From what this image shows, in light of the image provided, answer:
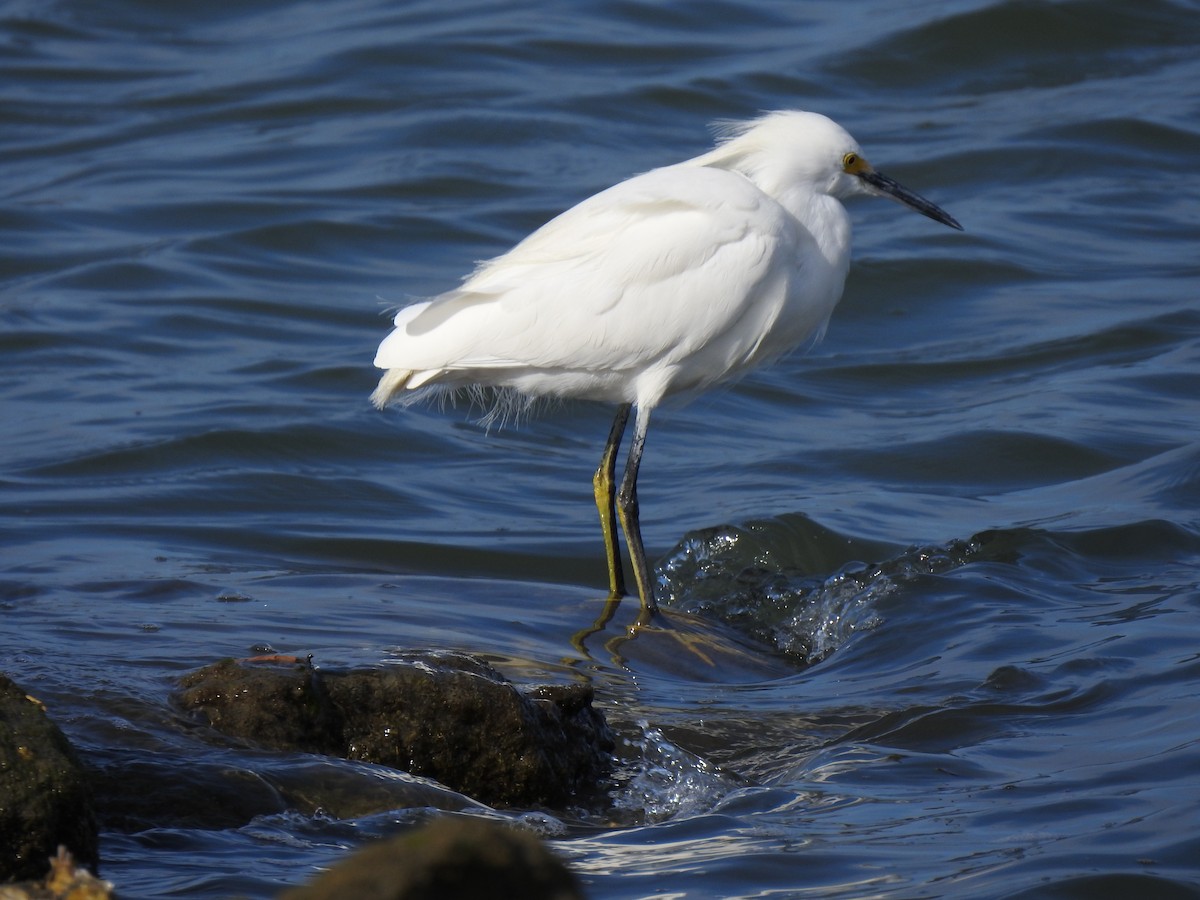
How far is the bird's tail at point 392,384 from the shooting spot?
6.50 metres

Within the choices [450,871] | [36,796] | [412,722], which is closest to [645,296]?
[412,722]

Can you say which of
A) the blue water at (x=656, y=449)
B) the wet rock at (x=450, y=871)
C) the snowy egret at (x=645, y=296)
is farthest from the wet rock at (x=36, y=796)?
the snowy egret at (x=645, y=296)

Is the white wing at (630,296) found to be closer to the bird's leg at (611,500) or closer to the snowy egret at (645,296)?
the snowy egret at (645,296)

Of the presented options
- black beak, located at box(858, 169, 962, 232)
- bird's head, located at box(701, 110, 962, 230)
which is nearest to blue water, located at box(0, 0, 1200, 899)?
black beak, located at box(858, 169, 962, 232)

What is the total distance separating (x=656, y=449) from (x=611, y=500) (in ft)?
8.09

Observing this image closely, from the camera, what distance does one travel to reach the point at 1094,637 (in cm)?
595

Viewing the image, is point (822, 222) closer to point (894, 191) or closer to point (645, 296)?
point (894, 191)

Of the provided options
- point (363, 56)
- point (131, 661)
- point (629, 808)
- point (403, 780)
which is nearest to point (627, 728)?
point (629, 808)

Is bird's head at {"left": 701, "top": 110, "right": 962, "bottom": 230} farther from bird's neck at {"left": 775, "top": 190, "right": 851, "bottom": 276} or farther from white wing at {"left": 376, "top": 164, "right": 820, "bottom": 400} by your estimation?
white wing at {"left": 376, "top": 164, "right": 820, "bottom": 400}

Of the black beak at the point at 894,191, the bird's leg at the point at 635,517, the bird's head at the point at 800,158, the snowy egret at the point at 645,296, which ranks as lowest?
the bird's leg at the point at 635,517

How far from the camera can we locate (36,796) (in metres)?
3.12

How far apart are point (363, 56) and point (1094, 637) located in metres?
11.3

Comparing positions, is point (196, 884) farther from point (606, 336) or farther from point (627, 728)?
point (606, 336)

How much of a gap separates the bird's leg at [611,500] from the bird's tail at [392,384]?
3.13ft
